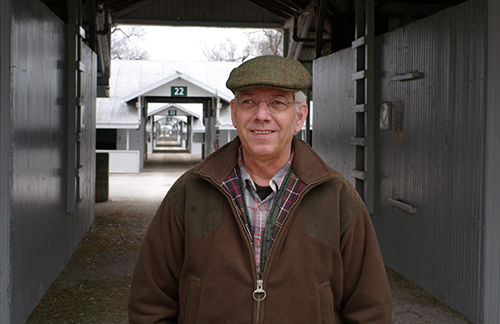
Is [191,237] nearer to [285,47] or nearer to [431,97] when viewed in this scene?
[431,97]

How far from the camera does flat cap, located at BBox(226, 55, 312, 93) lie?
7.48 ft

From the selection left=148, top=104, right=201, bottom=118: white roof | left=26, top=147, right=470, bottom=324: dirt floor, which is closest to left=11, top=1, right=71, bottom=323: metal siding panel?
left=26, top=147, right=470, bottom=324: dirt floor

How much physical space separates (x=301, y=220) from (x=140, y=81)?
28.6m

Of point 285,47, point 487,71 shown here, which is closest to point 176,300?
point 487,71

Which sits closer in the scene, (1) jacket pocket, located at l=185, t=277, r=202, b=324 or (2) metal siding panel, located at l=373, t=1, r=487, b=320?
(1) jacket pocket, located at l=185, t=277, r=202, b=324

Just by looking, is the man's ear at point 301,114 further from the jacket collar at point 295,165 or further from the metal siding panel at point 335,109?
the metal siding panel at point 335,109

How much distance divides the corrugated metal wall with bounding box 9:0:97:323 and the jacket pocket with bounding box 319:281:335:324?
3347 millimetres

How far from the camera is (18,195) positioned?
194 inches

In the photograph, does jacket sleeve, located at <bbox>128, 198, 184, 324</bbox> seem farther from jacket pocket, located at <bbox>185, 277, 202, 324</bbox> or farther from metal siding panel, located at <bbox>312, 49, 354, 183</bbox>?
metal siding panel, located at <bbox>312, 49, 354, 183</bbox>

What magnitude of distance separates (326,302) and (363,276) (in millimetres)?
199

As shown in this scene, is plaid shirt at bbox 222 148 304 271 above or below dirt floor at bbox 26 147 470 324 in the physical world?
above

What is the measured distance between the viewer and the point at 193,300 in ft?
7.63

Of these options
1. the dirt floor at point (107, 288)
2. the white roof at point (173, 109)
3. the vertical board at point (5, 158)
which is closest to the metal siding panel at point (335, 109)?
the dirt floor at point (107, 288)

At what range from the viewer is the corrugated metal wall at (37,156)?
16.2ft
